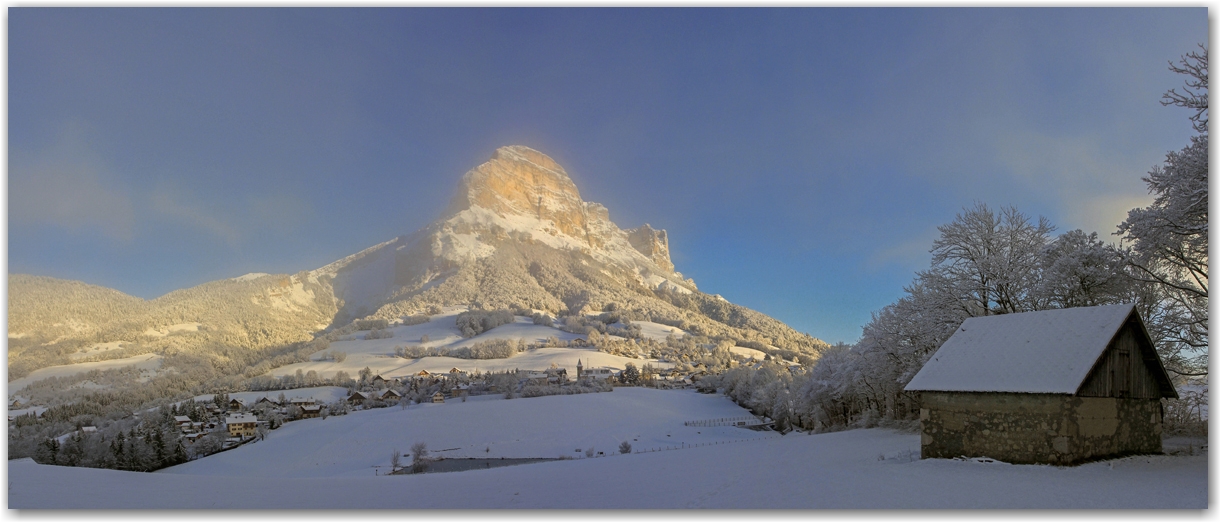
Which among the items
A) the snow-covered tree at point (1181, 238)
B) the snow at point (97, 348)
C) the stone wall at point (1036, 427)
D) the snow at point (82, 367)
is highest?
the snow-covered tree at point (1181, 238)

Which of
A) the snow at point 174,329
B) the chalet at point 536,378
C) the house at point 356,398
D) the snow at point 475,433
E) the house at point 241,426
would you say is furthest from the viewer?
the snow at point 174,329

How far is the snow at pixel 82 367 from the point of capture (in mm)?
61987

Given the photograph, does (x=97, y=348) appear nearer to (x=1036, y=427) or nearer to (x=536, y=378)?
(x=536, y=378)

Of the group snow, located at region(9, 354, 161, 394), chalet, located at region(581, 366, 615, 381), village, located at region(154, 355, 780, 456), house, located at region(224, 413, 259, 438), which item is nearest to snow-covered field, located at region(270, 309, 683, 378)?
chalet, located at region(581, 366, 615, 381)

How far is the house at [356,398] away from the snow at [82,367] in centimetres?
3267

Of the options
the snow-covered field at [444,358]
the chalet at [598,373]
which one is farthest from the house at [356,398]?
the chalet at [598,373]

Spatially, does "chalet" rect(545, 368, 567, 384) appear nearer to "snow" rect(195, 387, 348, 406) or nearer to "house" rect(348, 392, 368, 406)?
"house" rect(348, 392, 368, 406)

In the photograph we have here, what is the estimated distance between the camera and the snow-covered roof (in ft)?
41.5

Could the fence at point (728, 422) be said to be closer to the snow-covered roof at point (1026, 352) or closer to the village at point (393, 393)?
the village at point (393, 393)

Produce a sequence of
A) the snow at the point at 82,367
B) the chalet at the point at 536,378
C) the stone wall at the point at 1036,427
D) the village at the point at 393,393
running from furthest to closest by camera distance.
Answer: the chalet at the point at 536,378, the snow at the point at 82,367, the village at the point at 393,393, the stone wall at the point at 1036,427

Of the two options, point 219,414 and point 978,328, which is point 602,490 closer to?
point 978,328

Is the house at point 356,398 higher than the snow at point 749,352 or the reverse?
the reverse

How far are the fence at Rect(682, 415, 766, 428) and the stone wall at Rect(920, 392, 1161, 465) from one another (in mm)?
46157

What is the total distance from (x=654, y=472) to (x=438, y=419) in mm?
50161
